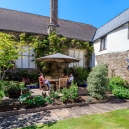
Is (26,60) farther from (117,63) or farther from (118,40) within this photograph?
(118,40)

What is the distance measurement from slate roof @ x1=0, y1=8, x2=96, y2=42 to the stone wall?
4.18 m

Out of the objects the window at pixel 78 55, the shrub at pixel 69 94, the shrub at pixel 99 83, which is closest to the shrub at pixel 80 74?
the window at pixel 78 55

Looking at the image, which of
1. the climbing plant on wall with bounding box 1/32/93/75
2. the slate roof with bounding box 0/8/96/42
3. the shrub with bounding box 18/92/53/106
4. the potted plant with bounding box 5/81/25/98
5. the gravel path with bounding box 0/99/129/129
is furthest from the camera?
the slate roof with bounding box 0/8/96/42

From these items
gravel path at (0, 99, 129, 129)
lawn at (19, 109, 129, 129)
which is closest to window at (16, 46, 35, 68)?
gravel path at (0, 99, 129, 129)

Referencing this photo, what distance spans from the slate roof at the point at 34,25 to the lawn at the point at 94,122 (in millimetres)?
10133

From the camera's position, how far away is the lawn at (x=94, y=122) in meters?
3.90

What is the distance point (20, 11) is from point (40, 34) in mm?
5353

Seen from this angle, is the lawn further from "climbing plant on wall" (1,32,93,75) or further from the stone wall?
"climbing plant on wall" (1,32,93,75)

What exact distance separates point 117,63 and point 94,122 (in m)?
7.65

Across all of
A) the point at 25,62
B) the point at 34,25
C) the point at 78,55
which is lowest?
the point at 25,62

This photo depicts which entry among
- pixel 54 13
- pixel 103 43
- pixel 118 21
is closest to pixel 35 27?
pixel 54 13

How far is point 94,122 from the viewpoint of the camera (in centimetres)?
424

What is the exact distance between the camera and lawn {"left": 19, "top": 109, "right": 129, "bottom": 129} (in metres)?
3.90

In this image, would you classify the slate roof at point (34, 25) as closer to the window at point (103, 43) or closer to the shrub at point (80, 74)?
the window at point (103, 43)
